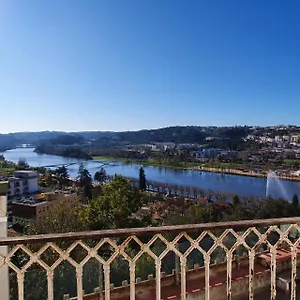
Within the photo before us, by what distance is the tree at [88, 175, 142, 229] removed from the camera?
8.56 metres

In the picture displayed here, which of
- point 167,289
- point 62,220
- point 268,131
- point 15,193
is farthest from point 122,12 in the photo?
point 268,131

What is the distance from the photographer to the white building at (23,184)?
30484mm

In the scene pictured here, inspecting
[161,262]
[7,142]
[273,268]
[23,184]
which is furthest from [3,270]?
[7,142]

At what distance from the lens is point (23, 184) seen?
31062 mm

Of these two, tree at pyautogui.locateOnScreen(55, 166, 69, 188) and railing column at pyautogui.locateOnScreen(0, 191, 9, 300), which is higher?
railing column at pyautogui.locateOnScreen(0, 191, 9, 300)

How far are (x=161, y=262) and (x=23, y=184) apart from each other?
3201 cm

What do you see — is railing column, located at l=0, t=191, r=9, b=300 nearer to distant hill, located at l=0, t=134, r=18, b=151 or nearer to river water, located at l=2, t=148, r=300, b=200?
river water, located at l=2, t=148, r=300, b=200

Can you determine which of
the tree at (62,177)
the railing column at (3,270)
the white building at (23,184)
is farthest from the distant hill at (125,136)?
the railing column at (3,270)

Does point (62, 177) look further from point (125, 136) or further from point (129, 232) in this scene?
point (125, 136)

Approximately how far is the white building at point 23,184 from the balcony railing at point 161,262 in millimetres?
27988

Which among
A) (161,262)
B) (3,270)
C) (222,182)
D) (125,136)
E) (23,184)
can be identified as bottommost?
(222,182)

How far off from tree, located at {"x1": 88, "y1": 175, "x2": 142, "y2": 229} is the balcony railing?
4011mm

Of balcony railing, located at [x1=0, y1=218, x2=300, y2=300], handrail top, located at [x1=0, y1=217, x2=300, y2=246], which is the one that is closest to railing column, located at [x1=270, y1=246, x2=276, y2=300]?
balcony railing, located at [x1=0, y1=218, x2=300, y2=300]

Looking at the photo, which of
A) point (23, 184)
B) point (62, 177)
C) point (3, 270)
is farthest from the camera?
point (62, 177)
